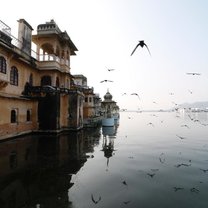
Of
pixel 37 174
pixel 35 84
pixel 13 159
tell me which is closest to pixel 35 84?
pixel 35 84

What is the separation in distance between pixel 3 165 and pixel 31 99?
16807 mm

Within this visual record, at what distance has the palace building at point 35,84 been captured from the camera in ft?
79.3

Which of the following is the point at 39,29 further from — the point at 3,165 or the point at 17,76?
the point at 3,165

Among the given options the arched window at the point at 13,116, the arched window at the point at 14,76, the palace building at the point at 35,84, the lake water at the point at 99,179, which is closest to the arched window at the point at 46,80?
the palace building at the point at 35,84

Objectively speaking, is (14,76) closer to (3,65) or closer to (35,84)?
(3,65)

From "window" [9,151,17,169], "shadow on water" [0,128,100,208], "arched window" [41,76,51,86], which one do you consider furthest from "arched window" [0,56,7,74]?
"arched window" [41,76,51,86]

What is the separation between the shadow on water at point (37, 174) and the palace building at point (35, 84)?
6.19 meters

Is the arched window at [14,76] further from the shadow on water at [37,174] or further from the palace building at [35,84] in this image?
the shadow on water at [37,174]

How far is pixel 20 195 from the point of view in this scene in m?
9.61

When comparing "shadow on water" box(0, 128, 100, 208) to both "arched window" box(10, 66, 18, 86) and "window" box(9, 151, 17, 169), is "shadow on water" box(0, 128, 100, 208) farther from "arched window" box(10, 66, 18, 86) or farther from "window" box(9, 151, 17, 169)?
"arched window" box(10, 66, 18, 86)

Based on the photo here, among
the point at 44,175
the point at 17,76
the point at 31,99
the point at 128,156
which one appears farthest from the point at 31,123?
the point at 44,175

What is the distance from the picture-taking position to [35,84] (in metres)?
32.8

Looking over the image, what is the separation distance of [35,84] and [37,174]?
22002 mm

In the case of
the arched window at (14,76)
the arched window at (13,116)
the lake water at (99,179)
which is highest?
the arched window at (14,76)
